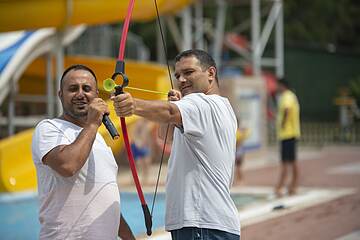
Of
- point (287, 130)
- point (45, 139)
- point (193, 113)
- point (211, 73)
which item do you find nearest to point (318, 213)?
point (287, 130)

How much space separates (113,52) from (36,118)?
4.72 meters

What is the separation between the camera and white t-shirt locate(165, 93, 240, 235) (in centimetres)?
354

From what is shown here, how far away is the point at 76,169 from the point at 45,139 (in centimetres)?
26

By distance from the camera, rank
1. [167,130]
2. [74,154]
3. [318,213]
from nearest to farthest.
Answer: [74,154] → [167,130] → [318,213]

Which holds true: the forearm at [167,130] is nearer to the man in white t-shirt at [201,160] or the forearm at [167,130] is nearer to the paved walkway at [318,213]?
the man in white t-shirt at [201,160]

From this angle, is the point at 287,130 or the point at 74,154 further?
the point at 287,130

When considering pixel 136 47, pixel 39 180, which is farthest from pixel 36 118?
pixel 39 180

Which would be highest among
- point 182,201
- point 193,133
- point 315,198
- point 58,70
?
point 58,70

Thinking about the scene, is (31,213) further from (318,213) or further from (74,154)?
(74,154)

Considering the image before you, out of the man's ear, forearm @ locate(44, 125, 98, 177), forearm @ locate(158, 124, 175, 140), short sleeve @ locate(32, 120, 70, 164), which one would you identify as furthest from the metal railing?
forearm @ locate(44, 125, 98, 177)

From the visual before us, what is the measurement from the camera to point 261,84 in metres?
18.6

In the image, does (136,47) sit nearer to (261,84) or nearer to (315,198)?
(261,84)

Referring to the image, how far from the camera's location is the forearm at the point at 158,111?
319 cm

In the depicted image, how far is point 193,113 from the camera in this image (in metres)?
3.43
